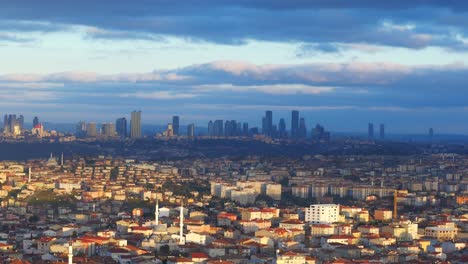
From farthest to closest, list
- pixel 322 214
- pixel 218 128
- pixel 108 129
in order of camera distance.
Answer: pixel 218 128 < pixel 108 129 < pixel 322 214

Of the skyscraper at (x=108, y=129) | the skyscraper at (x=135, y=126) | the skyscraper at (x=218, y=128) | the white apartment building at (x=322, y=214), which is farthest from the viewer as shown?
the skyscraper at (x=218, y=128)

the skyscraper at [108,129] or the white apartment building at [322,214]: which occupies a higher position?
Answer: the skyscraper at [108,129]

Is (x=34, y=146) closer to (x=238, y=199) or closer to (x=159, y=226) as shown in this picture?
(x=238, y=199)

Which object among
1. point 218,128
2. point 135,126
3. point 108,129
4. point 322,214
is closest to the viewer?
point 322,214

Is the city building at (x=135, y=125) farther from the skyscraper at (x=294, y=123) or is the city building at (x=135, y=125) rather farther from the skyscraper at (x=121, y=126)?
the skyscraper at (x=294, y=123)

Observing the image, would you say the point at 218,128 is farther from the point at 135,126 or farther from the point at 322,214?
the point at 322,214

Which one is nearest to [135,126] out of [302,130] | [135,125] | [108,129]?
[135,125]

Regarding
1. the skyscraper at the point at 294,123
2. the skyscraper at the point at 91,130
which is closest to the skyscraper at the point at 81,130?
the skyscraper at the point at 91,130
